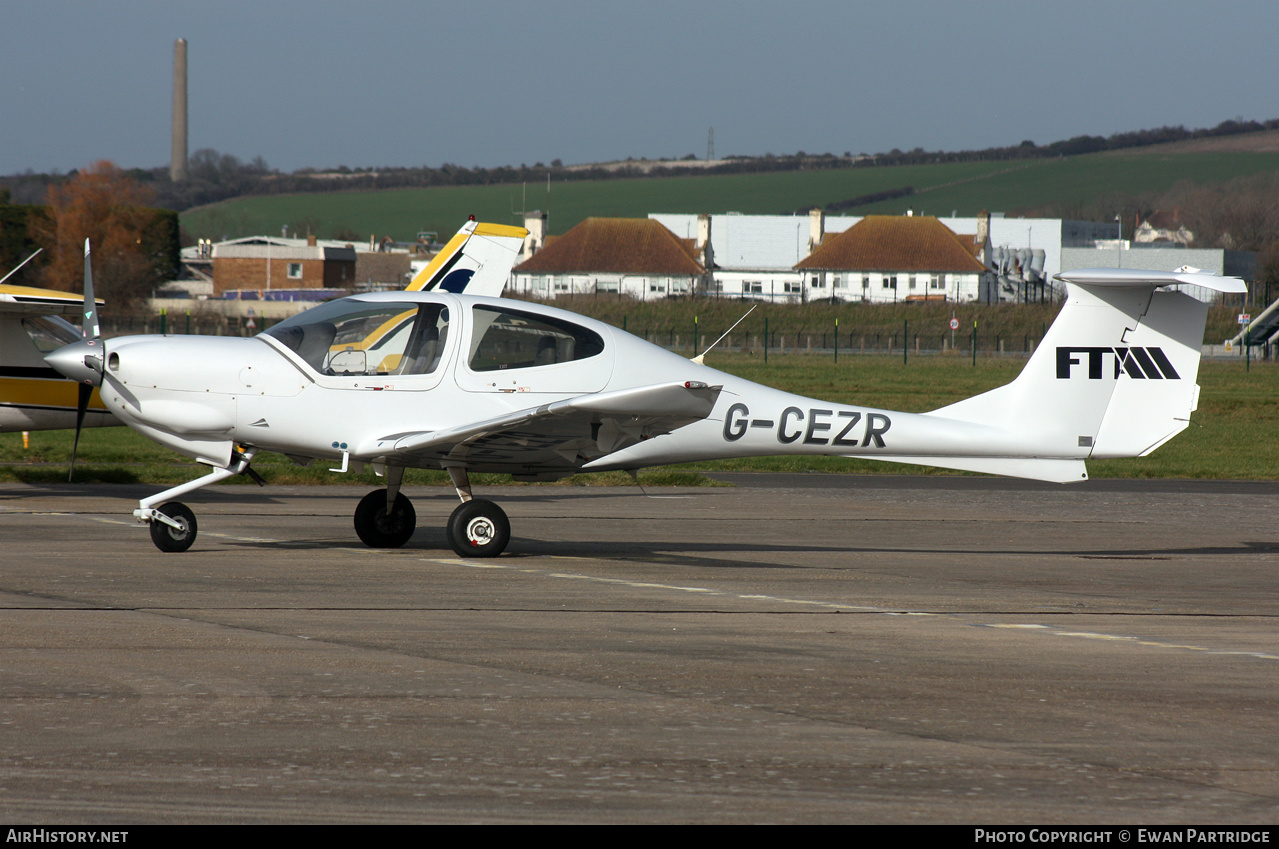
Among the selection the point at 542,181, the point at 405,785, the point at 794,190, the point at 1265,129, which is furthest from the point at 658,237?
the point at 1265,129

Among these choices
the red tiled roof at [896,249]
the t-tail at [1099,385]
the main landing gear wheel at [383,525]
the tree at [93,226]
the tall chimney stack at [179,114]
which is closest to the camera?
the t-tail at [1099,385]

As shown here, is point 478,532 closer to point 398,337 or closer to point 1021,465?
point 398,337

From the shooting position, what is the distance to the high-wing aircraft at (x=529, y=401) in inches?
381

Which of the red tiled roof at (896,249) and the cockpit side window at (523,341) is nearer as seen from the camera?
the cockpit side window at (523,341)

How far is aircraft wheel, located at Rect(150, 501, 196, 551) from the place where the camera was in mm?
9938

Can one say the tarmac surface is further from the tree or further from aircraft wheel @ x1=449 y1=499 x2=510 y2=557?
the tree

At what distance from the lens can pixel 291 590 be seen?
8.39 m

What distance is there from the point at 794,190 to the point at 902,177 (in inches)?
694

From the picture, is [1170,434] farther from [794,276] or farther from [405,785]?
[794,276]

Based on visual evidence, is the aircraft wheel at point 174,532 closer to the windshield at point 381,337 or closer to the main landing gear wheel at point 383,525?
the main landing gear wheel at point 383,525

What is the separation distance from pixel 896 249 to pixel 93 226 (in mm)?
55807

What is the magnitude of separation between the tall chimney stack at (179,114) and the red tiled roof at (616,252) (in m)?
80.2

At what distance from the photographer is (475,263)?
1565cm

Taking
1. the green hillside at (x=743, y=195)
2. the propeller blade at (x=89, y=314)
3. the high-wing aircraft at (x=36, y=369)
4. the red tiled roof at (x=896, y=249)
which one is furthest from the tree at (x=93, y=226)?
the propeller blade at (x=89, y=314)
